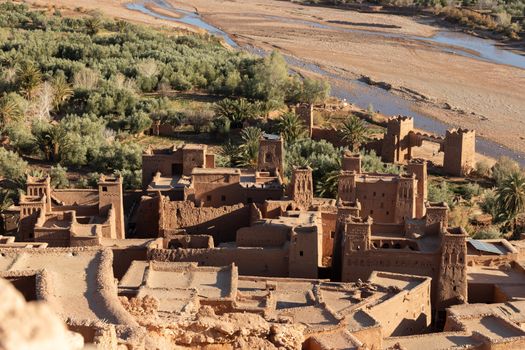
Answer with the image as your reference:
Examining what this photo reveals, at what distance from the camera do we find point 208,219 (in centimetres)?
2155

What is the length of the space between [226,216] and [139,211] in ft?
8.08

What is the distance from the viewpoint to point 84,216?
21.5 m

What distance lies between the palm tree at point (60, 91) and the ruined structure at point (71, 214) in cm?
2008

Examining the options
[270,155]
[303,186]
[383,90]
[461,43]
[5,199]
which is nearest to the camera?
[303,186]

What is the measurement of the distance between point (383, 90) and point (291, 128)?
17.1 m

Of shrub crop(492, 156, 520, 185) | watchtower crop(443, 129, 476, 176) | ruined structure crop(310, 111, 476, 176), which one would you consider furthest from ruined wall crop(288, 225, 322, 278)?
watchtower crop(443, 129, 476, 176)

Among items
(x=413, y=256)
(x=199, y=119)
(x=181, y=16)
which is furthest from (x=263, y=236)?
(x=181, y=16)

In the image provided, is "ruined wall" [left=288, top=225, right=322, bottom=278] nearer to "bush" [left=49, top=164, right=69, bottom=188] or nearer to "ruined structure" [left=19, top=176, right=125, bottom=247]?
"ruined structure" [left=19, top=176, right=125, bottom=247]

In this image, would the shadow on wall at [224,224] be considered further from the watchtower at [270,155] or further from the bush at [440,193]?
the bush at [440,193]

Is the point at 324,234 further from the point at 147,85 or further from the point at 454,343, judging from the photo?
the point at 147,85

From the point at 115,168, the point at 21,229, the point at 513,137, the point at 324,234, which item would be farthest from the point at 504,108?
the point at 21,229

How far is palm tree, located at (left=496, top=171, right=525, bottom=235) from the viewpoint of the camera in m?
28.0

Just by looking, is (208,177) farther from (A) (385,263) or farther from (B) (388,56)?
(B) (388,56)

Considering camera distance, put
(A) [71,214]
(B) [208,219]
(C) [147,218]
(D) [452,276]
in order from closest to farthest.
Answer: (D) [452,276] < (A) [71,214] < (B) [208,219] < (C) [147,218]
